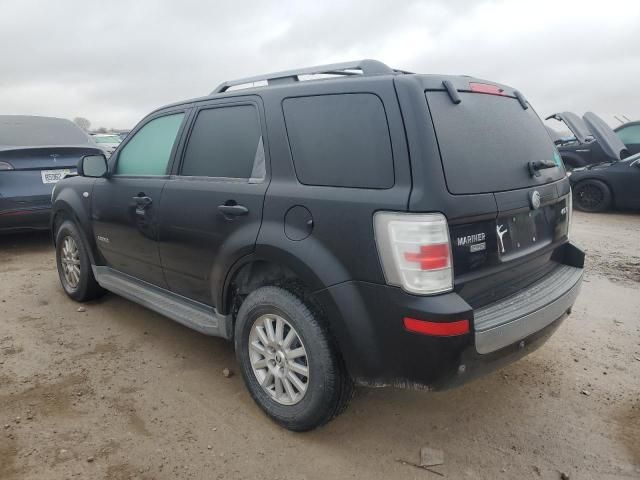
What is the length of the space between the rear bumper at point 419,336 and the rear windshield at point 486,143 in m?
0.53

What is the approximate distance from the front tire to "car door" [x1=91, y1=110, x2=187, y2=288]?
3.44 feet

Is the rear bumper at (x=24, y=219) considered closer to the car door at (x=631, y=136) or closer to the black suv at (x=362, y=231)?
the black suv at (x=362, y=231)

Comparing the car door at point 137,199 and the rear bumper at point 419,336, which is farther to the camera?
the car door at point 137,199

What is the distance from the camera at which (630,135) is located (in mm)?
11211

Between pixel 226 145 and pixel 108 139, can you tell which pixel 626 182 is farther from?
pixel 108 139

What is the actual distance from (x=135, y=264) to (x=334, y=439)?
200cm

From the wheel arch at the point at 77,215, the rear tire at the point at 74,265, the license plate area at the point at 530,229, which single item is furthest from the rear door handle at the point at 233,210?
the rear tire at the point at 74,265

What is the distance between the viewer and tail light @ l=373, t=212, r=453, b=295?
204 cm

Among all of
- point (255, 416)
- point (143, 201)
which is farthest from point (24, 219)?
point (255, 416)

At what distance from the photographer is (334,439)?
2559mm

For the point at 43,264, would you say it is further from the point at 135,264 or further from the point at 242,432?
the point at 242,432

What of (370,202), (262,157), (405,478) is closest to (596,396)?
(405,478)

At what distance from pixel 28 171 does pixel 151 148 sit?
321 cm

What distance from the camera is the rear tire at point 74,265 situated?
13.9 feet
